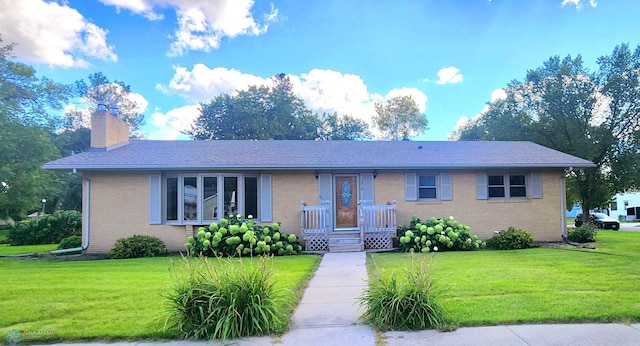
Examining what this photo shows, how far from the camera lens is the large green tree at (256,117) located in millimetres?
35531

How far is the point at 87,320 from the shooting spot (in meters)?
4.84

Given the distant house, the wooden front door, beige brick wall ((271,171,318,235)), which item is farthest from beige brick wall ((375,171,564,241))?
the distant house

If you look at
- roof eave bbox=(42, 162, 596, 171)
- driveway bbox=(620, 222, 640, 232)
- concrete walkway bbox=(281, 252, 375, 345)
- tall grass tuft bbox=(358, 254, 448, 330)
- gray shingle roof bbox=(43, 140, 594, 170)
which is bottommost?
driveway bbox=(620, 222, 640, 232)

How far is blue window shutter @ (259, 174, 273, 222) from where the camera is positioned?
1312 centimetres

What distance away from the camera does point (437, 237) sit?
12.2m

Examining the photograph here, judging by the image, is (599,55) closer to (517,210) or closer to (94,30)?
(517,210)

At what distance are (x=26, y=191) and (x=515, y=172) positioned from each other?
22.4 metres

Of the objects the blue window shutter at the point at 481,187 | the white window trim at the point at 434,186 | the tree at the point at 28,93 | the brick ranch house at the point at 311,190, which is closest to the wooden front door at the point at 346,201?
the brick ranch house at the point at 311,190

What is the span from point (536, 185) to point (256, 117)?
86.2ft

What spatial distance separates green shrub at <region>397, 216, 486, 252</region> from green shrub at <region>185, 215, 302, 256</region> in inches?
139

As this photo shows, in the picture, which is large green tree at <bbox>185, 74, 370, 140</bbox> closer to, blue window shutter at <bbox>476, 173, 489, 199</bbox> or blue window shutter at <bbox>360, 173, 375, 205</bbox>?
blue window shutter at <bbox>360, 173, 375, 205</bbox>

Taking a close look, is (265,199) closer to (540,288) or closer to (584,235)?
(540,288)

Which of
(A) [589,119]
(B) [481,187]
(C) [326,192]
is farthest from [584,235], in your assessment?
(A) [589,119]

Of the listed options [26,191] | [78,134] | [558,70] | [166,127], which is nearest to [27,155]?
[26,191]
